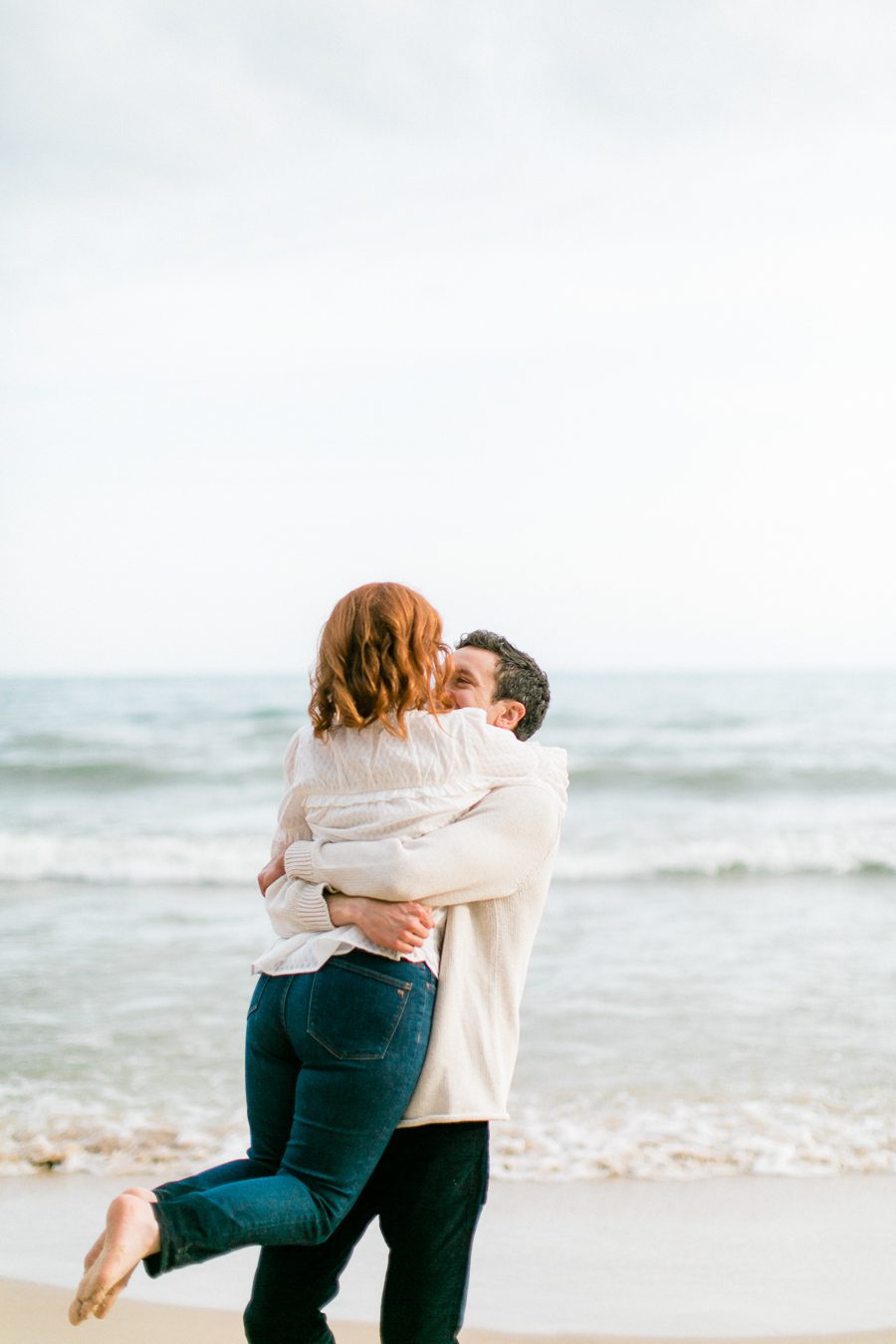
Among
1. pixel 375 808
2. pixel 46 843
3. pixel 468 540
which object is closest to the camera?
pixel 375 808

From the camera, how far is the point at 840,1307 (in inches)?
104

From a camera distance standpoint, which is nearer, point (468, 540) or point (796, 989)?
point (796, 989)

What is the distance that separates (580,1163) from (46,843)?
8.14 metres

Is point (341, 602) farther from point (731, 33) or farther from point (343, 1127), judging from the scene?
point (731, 33)

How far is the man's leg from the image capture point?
1.73 meters

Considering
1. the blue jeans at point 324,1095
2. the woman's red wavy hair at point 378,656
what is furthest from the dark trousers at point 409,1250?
the woman's red wavy hair at point 378,656

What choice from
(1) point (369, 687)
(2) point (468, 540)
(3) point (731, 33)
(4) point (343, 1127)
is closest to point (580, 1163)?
(4) point (343, 1127)

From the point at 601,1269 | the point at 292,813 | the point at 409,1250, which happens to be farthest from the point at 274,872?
the point at 601,1269

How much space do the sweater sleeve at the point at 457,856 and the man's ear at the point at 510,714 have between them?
0.29 m

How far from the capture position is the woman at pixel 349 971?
159 centimetres

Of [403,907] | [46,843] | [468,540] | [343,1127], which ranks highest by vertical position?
[468,540]

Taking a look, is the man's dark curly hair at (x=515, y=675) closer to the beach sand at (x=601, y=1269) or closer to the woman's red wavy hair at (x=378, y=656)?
the woman's red wavy hair at (x=378, y=656)

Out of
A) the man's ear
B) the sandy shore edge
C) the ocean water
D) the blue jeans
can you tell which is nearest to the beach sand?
the sandy shore edge

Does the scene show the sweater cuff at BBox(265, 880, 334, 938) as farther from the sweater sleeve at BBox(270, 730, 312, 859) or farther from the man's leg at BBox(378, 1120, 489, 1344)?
the man's leg at BBox(378, 1120, 489, 1344)
